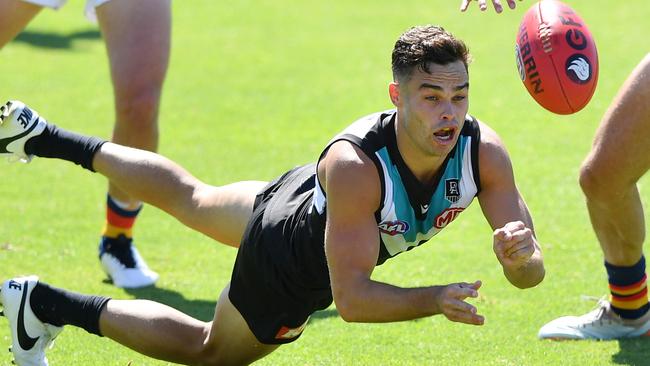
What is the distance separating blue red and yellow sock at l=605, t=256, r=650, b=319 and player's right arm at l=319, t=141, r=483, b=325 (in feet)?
6.96

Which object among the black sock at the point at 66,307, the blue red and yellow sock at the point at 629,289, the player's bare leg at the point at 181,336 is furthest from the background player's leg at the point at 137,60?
the blue red and yellow sock at the point at 629,289

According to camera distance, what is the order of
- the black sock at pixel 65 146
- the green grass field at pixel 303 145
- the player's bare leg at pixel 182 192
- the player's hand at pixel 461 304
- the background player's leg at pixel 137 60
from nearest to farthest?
the player's hand at pixel 461 304
the player's bare leg at pixel 182 192
the black sock at pixel 65 146
the green grass field at pixel 303 145
the background player's leg at pixel 137 60

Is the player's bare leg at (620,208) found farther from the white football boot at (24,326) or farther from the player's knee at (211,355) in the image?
the white football boot at (24,326)

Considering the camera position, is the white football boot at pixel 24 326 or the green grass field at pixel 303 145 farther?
the green grass field at pixel 303 145

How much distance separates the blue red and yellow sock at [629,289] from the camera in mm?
5969

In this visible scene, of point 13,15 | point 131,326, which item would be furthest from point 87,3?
point 131,326

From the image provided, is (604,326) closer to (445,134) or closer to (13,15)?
(445,134)

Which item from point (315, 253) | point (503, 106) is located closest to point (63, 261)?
point (315, 253)

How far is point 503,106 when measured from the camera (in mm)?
11672

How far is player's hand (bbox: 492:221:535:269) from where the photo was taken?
4.03m

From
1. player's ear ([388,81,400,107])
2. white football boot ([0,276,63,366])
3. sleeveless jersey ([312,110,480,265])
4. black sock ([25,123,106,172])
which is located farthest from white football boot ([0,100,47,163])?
player's ear ([388,81,400,107])

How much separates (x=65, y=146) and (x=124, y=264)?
1.40 meters

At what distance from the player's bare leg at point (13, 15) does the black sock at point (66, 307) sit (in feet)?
6.91

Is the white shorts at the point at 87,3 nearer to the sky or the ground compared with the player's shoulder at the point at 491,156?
nearer to the ground
